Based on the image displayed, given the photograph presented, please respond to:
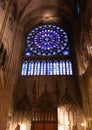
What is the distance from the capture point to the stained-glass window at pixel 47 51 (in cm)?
1410

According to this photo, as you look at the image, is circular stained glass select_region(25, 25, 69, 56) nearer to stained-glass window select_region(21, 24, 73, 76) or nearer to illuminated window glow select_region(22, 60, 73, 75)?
stained-glass window select_region(21, 24, 73, 76)

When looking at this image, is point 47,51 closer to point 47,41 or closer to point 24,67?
point 47,41

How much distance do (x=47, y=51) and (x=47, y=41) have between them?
125 centimetres

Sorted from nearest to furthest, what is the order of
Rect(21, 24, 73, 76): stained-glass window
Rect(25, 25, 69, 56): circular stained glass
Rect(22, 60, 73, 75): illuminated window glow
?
Rect(22, 60, 73, 75): illuminated window glow
Rect(21, 24, 73, 76): stained-glass window
Rect(25, 25, 69, 56): circular stained glass

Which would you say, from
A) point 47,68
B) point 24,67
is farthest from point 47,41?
point 24,67

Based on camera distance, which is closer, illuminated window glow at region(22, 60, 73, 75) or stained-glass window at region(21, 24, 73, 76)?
illuminated window glow at region(22, 60, 73, 75)

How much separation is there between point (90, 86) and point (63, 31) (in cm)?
→ 772

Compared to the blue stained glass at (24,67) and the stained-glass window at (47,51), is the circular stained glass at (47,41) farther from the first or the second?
the blue stained glass at (24,67)

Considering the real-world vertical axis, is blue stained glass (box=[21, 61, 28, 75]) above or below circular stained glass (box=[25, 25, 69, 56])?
below

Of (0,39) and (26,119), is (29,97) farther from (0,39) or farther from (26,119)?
(0,39)

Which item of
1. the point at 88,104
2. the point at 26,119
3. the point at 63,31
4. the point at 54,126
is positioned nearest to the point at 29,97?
the point at 26,119

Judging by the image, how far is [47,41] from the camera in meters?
16.0

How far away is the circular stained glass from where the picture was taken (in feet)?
50.0

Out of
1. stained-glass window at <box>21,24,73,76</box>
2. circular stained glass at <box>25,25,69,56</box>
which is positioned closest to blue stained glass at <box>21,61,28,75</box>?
stained-glass window at <box>21,24,73,76</box>
